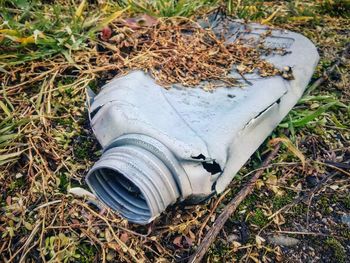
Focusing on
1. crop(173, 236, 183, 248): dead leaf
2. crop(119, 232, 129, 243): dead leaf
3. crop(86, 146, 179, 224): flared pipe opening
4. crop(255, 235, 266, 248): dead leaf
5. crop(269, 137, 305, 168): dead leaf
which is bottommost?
crop(255, 235, 266, 248): dead leaf

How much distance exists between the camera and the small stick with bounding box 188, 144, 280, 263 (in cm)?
156

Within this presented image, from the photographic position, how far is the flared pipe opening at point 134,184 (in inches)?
56.1

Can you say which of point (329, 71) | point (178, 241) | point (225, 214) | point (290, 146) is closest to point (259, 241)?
point (225, 214)

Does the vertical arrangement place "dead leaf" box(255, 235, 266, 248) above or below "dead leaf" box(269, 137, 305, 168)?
below

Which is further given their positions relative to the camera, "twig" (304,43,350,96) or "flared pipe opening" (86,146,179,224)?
"twig" (304,43,350,96)

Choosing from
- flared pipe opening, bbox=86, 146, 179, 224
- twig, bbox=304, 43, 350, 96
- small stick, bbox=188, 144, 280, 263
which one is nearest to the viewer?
flared pipe opening, bbox=86, 146, 179, 224

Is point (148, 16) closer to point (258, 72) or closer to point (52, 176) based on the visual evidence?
point (258, 72)

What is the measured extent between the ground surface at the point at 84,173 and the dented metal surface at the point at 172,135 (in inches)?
4.8

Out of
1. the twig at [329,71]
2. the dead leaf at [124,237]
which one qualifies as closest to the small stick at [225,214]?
the dead leaf at [124,237]

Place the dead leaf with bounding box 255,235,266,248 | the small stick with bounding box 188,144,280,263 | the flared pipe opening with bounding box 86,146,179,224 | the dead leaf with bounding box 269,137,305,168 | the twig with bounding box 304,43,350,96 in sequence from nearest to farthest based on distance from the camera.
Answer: the flared pipe opening with bounding box 86,146,179,224 < the small stick with bounding box 188,144,280,263 < the dead leaf with bounding box 255,235,266,248 < the dead leaf with bounding box 269,137,305,168 < the twig with bounding box 304,43,350,96

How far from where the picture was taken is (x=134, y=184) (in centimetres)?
150

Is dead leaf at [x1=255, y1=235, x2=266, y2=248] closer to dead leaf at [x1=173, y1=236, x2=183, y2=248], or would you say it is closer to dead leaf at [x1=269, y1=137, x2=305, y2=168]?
dead leaf at [x1=173, y1=236, x2=183, y2=248]

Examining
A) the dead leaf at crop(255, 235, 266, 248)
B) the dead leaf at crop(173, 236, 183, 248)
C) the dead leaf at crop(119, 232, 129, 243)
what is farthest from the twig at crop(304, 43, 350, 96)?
the dead leaf at crop(119, 232, 129, 243)

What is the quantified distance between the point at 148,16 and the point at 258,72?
2.55 ft
